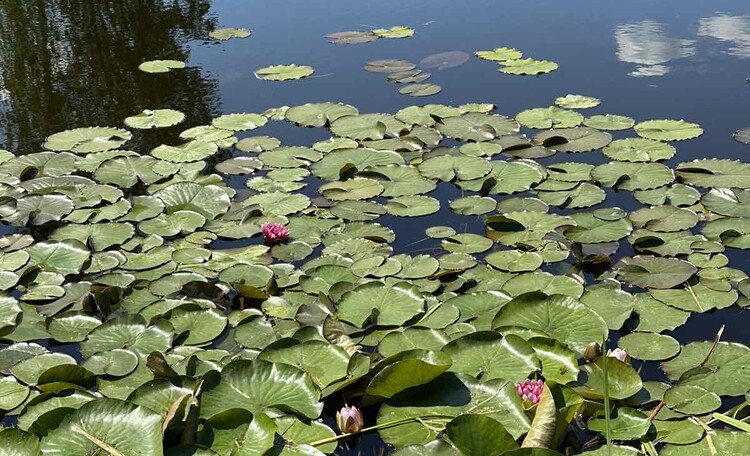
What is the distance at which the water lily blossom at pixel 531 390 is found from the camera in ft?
7.72

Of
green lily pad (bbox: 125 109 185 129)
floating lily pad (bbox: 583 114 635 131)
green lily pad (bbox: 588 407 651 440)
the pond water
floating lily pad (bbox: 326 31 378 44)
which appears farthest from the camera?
floating lily pad (bbox: 326 31 378 44)

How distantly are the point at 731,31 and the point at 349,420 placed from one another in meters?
5.42

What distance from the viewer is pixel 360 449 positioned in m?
2.45

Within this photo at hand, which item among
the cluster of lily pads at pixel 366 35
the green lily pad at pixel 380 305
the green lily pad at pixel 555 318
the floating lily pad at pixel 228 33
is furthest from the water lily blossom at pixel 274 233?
the floating lily pad at pixel 228 33

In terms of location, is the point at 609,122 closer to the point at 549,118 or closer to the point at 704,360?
the point at 549,118

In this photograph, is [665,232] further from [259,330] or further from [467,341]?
[259,330]

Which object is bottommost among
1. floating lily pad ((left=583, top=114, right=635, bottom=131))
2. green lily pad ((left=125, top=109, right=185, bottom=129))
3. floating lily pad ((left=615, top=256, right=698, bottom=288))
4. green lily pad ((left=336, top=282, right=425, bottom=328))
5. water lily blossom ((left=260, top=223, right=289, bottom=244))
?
floating lily pad ((left=615, top=256, right=698, bottom=288))

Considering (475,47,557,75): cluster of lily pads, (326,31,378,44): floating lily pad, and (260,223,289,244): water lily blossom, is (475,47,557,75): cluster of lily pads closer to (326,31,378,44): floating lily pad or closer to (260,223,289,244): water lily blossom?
(326,31,378,44): floating lily pad

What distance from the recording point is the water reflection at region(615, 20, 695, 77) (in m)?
5.78

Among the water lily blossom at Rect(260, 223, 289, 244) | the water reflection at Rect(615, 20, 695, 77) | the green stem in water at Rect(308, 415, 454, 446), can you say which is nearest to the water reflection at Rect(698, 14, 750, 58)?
the water reflection at Rect(615, 20, 695, 77)

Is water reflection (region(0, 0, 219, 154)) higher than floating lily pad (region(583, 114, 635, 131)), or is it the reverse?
water reflection (region(0, 0, 219, 154))

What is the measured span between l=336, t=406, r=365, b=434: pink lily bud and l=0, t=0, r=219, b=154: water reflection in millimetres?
3254

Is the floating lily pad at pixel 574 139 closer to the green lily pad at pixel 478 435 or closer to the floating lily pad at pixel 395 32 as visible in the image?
the floating lily pad at pixel 395 32

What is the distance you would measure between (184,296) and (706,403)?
2.03m
